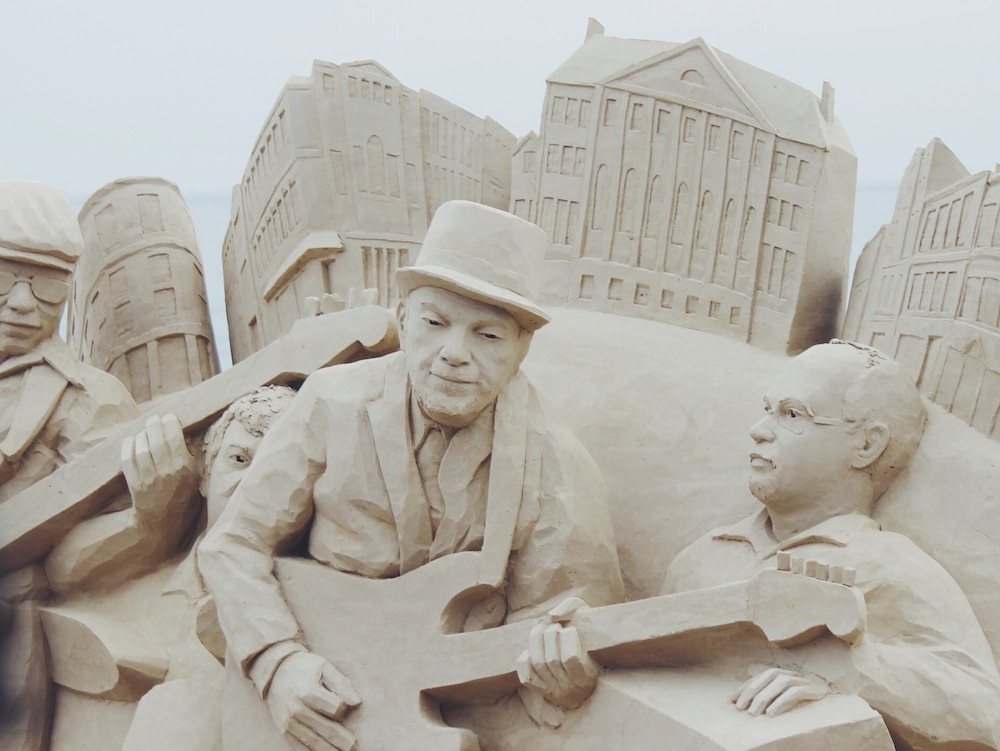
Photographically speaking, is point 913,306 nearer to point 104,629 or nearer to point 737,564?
point 737,564

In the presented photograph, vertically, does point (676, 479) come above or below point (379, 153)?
below

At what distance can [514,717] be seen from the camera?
166 inches

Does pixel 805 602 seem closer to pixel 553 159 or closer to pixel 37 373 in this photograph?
pixel 553 159

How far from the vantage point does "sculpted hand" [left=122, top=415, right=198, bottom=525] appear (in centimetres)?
491

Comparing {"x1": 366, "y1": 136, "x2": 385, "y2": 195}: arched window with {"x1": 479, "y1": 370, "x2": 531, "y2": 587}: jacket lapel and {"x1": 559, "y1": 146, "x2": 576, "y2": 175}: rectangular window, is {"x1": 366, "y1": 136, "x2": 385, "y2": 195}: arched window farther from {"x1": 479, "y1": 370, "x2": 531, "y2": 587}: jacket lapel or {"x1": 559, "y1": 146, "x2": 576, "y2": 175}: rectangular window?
{"x1": 479, "y1": 370, "x2": 531, "y2": 587}: jacket lapel

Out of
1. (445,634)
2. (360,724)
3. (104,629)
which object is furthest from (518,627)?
(104,629)

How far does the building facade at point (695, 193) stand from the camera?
5.05 m

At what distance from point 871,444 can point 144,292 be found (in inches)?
106

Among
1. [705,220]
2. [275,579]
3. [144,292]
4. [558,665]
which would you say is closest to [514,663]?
[558,665]

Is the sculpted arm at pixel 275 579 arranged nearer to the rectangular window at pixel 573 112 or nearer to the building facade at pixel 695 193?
the building facade at pixel 695 193

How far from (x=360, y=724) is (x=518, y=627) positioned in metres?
0.48

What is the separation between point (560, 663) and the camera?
13.0 ft

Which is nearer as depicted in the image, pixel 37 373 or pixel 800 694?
pixel 800 694

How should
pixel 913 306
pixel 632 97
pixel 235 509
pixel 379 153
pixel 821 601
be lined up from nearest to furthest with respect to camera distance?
pixel 821 601
pixel 235 509
pixel 913 306
pixel 632 97
pixel 379 153
